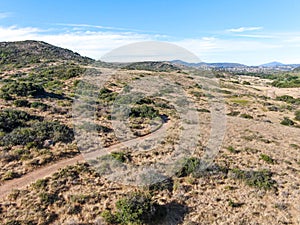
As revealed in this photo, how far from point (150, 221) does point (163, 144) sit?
1065cm

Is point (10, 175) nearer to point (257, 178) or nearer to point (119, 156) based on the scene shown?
point (119, 156)

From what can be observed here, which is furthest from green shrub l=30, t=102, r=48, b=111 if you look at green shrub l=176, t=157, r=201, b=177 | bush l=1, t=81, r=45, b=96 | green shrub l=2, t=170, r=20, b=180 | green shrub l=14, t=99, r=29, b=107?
green shrub l=176, t=157, r=201, b=177

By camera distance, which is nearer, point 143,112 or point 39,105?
point 39,105

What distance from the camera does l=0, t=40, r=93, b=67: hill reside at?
72.6m

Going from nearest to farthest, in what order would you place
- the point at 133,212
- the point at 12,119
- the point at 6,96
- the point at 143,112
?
the point at 133,212 → the point at 12,119 → the point at 6,96 → the point at 143,112

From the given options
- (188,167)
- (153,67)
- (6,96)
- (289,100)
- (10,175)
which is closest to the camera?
(10,175)

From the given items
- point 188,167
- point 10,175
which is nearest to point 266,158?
point 188,167

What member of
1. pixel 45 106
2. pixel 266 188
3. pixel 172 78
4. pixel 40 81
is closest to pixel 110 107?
pixel 45 106

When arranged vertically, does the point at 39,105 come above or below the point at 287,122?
above

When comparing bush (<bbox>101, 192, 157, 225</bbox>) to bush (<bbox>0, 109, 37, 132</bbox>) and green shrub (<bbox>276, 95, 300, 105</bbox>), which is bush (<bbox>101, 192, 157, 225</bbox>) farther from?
green shrub (<bbox>276, 95, 300, 105</bbox>)

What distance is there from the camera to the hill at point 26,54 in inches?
2859

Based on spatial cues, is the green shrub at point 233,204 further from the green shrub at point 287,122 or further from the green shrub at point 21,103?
the green shrub at point 287,122

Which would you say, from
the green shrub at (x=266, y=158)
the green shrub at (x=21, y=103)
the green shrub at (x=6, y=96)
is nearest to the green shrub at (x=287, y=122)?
the green shrub at (x=266, y=158)

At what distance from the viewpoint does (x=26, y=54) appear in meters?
85.3
